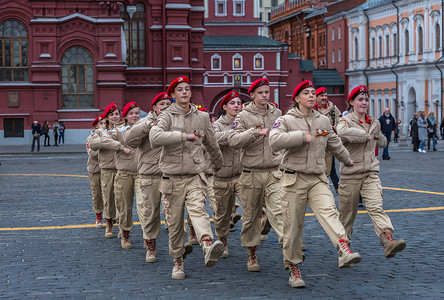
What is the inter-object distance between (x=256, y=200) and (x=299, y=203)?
3.73 feet

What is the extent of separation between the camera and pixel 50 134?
49.0 metres

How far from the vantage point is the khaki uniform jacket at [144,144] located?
35.9 ft

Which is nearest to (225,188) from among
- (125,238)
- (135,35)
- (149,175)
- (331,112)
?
(149,175)

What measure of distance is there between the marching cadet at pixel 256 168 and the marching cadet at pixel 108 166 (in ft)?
10.4

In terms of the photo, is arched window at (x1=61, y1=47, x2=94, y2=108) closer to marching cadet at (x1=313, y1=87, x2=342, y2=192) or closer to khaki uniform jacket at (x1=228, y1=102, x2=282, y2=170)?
marching cadet at (x1=313, y1=87, x2=342, y2=192)

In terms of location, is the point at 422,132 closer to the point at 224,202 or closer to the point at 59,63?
the point at 59,63

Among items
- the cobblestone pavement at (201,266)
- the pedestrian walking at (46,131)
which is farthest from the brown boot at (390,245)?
the pedestrian walking at (46,131)

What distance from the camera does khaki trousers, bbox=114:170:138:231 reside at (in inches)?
484

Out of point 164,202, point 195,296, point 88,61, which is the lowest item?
point 195,296

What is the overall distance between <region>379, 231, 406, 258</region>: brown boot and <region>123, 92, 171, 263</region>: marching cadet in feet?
9.48

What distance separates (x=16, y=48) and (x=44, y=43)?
1934 mm

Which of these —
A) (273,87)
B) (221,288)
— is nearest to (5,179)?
(221,288)

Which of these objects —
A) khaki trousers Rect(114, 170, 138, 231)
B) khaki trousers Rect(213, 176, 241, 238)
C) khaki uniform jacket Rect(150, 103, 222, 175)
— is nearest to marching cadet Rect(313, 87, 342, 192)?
khaki trousers Rect(213, 176, 241, 238)

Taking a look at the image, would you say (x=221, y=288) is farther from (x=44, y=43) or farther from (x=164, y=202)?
(x=44, y=43)
